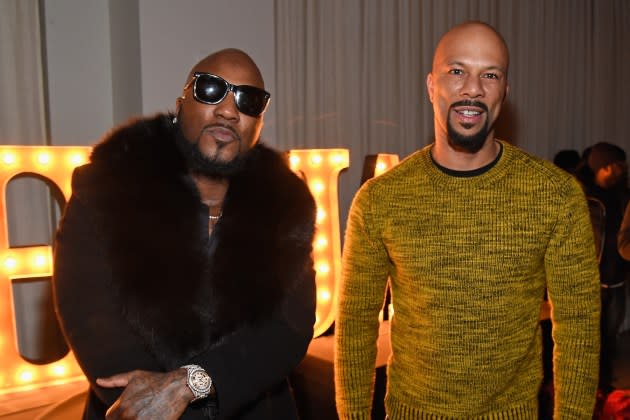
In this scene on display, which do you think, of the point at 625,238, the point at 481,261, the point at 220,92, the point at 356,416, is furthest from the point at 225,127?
the point at 625,238

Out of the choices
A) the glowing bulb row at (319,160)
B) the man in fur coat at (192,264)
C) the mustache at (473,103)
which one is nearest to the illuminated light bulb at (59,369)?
the man in fur coat at (192,264)

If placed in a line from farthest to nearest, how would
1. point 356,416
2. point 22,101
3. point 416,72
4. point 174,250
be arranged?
1. point 416,72
2. point 22,101
3. point 356,416
4. point 174,250

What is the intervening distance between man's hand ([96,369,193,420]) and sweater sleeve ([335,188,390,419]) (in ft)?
2.12

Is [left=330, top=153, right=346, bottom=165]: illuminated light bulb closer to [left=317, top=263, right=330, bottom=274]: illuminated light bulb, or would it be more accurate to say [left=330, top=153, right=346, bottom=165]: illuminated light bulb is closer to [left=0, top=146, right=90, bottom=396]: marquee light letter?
[left=317, top=263, right=330, bottom=274]: illuminated light bulb

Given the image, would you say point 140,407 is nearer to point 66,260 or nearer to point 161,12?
point 66,260

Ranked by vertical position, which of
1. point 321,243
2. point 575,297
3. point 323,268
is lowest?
point 323,268

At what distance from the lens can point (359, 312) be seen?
6.33 ft

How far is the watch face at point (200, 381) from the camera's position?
1431 millimetres

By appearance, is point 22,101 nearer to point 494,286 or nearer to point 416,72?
point 494,286

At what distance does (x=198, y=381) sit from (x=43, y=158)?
4.47 ft

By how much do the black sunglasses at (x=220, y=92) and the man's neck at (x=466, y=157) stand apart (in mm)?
574

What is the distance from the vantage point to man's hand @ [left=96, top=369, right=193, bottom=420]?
1.34m

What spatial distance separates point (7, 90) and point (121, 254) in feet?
6.22

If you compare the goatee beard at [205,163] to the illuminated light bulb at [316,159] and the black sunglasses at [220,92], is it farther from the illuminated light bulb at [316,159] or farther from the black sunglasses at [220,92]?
the illuminated light bulb at [316,159]
